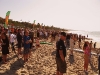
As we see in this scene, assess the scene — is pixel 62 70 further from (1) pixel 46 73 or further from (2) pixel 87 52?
(2) pixel 87 52

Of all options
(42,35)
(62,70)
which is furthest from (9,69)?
(42,35)

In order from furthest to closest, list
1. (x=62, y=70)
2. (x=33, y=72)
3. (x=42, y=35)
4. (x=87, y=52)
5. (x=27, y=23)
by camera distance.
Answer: (x=27, y=23) < (x=42, y=35) < (x=87, y=52) < (x=33, y=72) < (x=62, y=70)

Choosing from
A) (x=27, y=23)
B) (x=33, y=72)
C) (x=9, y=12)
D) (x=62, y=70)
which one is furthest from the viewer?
(x=27, y=23)

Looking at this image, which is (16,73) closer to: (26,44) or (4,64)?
(4,64)

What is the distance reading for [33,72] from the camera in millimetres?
7992

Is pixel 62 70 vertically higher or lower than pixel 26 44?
lower

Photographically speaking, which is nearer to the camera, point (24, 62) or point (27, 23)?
point (24, 62)

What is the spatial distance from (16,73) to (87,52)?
13.7 feet

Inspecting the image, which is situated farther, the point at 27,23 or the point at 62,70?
the point at 27,23

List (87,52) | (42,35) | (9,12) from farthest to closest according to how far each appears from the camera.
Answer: (42,35), (9,12), (87,52)

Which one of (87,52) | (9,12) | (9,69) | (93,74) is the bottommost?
(93,74)

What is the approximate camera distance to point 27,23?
189 ft

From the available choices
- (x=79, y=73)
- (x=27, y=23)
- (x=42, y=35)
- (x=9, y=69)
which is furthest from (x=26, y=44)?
(x=27, y=23)

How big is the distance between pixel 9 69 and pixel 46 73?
184 centimetres
